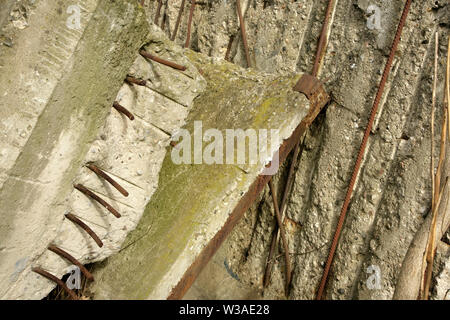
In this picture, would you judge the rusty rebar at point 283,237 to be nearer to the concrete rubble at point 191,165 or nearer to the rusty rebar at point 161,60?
the concrete rubble at point 191,165

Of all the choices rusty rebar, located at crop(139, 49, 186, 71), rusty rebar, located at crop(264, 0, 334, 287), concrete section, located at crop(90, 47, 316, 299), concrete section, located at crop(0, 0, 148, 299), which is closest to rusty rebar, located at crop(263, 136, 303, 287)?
rusty rebar, located at crop(264, 0, 334, 287)

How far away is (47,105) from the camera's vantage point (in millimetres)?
1424

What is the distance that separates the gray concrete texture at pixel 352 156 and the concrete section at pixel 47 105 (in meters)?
0.94

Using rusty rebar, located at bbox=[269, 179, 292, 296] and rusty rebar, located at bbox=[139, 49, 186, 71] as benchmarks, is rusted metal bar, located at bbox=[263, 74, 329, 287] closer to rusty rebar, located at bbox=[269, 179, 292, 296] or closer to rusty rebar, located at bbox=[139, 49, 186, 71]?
rusty rebar, located at bbox=[269, 179, 292, 296]

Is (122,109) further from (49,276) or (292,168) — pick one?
(292,168)

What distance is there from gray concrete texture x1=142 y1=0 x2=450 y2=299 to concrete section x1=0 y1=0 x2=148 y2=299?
3.10 ft

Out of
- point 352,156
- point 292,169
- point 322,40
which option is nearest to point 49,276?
point 292,169

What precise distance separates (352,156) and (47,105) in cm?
141

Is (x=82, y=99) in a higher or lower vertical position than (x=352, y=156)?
lower

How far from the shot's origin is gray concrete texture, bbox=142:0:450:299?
5.74 feet

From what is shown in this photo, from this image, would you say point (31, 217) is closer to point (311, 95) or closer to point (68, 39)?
point (68, 39)

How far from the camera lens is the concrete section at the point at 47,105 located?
135 centimetres

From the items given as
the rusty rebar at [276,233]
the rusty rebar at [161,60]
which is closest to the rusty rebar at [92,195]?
the rusty rebar at [161,60]

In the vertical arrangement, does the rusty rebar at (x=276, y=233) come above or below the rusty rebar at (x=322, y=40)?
below
